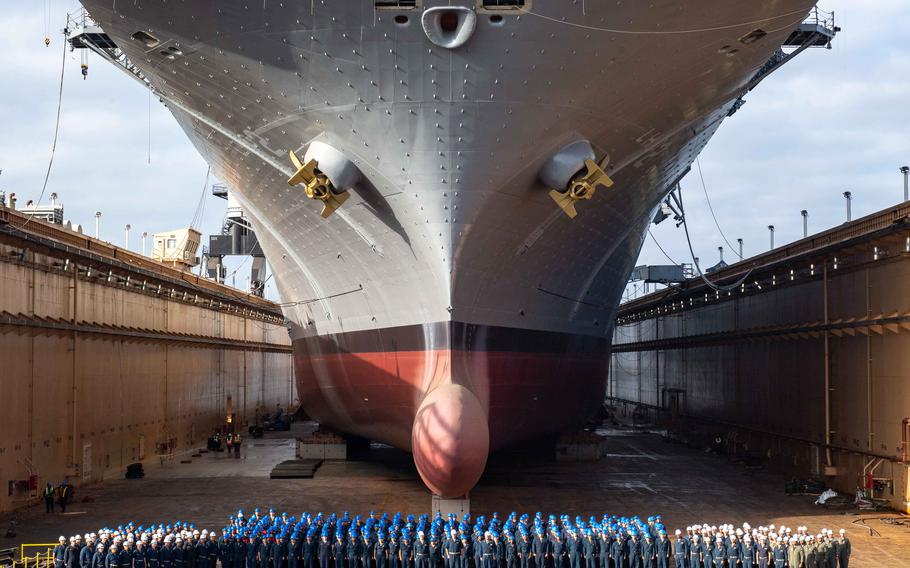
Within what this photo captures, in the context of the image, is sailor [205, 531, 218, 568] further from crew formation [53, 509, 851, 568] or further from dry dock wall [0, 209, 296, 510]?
dry dock wall [0, 209, 296, 510]

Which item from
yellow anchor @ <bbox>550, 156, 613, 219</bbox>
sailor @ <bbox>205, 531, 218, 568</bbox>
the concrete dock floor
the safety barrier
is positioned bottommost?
the concrete dock floor

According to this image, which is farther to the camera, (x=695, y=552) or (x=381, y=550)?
Answer: (x=381, y=550)

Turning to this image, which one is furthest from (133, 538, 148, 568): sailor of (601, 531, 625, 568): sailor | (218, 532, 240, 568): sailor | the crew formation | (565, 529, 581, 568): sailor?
(601, 531, 625, 568): sailor

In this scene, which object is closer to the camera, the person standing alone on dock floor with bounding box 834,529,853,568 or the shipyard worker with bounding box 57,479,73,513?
the person standing alone on dock floor with bounding box 834,529,853,568

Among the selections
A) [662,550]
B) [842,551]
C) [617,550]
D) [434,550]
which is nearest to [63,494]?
[434,550]

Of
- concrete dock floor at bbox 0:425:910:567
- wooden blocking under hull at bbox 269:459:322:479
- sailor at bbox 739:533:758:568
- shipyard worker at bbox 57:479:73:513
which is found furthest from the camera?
wooden blocking under hull at bbox 269:459:322:479

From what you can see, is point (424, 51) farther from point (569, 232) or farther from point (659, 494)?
point (659, 494)

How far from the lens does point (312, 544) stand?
38.8 feet

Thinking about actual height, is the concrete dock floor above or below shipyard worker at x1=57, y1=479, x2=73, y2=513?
below

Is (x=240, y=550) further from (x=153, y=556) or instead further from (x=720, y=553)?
(x=720, y=553)

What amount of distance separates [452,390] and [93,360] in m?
11.4

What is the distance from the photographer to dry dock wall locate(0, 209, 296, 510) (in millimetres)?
16234

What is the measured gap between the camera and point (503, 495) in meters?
17.3

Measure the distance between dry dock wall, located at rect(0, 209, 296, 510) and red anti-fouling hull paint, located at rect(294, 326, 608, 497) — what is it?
5.15m
